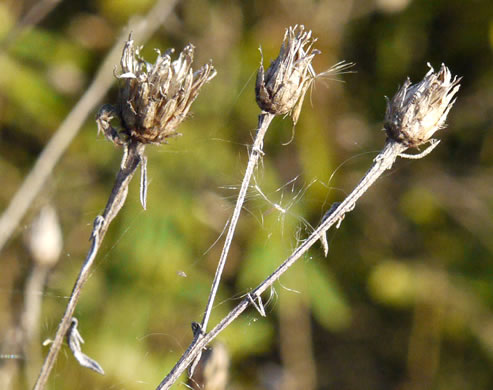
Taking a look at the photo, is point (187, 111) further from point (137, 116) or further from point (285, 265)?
point (285, 265)

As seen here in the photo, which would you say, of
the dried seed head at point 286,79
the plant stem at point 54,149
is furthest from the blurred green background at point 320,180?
the dried seed head at point 286,79

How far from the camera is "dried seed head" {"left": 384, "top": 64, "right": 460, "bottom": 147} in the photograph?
2.28 feet

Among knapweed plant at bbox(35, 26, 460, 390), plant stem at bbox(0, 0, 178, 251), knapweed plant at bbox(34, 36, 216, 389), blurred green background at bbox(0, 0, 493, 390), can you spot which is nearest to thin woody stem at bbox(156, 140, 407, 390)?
knapweed plant at bbox(35, 26, 460, 390)

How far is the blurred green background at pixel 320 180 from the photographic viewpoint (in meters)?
1.68

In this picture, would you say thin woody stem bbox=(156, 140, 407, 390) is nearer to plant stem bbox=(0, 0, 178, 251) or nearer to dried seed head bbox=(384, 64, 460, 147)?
dried seed head bbox=(384, 64, 460, 147)

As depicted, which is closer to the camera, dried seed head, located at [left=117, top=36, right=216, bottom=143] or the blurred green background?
dried seed head, located at [left=117, top=36, right=216, bottom=143]

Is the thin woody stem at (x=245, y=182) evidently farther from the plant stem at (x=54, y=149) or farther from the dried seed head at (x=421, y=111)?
the plant stem at (x=54, y=149)

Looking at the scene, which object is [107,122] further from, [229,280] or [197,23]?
[197,23]

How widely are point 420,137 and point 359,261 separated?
1302 mm

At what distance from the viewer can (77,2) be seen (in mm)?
2086

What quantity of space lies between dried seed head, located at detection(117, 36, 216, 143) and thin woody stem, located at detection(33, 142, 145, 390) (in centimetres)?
3

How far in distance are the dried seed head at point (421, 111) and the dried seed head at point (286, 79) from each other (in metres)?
0.12

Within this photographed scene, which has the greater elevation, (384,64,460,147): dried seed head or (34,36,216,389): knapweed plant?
(384,64,460,147): dried seed head

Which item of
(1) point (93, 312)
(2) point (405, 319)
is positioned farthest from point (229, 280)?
(2) point (405, 319)
